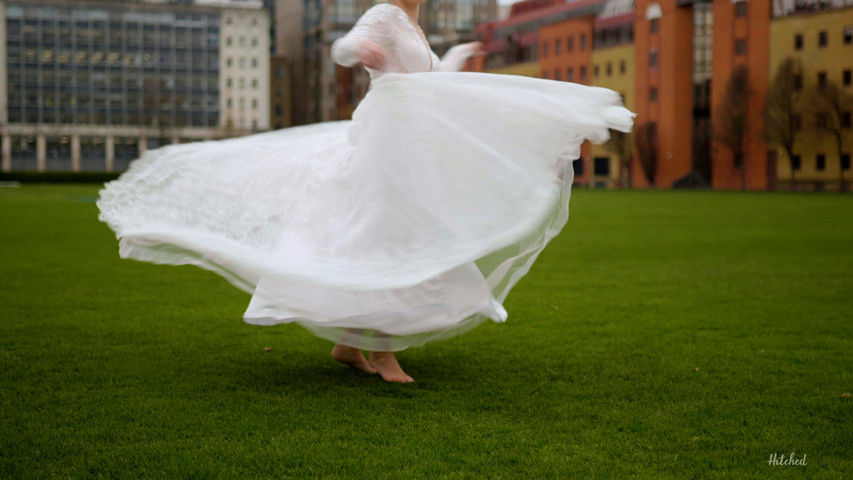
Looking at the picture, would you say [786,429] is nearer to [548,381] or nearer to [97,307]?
[548,381]

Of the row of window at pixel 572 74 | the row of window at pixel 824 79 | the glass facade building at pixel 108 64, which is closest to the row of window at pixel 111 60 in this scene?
the glass facade building at pixel 108 64

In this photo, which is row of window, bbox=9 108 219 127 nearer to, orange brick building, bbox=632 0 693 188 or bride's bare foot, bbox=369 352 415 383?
orange brick building, bbox=632 0 693 188

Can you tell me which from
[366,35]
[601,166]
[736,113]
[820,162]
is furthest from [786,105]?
[366,35]

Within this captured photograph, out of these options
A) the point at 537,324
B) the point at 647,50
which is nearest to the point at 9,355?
the point at 537,324

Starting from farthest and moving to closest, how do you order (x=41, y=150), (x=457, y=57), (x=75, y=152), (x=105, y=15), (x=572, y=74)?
(x=105, y=15), (x=75, y=152), (x=41, y=150), (x=572, y=74), (x=457, y=57)

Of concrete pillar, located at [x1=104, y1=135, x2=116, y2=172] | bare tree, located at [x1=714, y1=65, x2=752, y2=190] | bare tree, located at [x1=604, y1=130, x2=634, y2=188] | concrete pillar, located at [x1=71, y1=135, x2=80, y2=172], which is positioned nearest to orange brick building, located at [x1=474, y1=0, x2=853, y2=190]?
bare tree, located at [x1=714, y1=65, x2=752, y2=190]

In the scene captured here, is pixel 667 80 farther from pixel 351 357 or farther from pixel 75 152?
pixel 75 152

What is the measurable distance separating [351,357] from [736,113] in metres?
58.2

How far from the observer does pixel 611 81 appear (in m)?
68.1

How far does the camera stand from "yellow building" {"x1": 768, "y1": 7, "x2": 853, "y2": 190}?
177 feet

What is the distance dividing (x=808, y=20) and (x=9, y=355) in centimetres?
5841

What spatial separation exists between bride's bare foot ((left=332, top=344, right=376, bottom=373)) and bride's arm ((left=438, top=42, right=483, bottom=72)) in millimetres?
1931

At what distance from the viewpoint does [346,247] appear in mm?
4672

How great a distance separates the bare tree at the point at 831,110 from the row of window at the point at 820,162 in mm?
356
